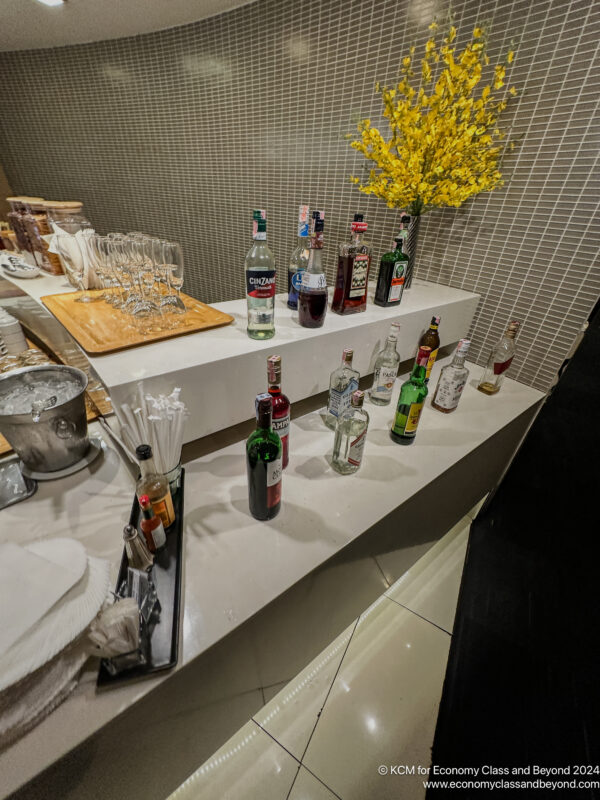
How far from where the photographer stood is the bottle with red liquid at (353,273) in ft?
3.39

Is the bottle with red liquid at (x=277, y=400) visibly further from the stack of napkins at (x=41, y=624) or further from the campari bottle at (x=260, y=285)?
the stack of napkins at (x=41, y=624)

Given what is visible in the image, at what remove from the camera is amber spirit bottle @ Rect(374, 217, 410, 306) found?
3.70 feet

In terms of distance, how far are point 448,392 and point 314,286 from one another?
59cm

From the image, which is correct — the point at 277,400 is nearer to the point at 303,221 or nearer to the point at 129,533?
the point at 129,533

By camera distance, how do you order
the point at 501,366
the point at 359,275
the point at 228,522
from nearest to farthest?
the point at 228,522 < the point at 359,275 < the point at 501,366

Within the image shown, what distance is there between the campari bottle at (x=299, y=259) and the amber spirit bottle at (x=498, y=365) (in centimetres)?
77

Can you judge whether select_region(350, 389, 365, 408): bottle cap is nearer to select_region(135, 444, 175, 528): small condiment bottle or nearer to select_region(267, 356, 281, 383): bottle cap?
select_region(267, 356, 281, 383): bottle cap

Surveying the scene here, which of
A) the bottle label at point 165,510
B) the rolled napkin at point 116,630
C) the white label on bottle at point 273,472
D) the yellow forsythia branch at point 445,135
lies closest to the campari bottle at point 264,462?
the white label on bottle at point 273,472

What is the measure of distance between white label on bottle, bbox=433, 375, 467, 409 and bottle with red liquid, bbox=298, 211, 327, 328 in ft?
1.58

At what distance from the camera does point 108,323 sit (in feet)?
2.98

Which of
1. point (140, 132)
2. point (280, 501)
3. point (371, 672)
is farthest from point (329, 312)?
point (140, 132)

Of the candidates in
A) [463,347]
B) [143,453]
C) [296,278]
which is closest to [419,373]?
[463,347]

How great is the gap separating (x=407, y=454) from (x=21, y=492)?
1.00m

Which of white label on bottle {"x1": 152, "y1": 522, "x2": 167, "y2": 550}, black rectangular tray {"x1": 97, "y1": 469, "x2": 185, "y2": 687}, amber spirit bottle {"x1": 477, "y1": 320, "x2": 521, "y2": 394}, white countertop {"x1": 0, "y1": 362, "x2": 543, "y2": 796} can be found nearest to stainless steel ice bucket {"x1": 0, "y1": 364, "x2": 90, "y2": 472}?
white countertop {"x1": 0, "y1": 362, "x2": 543, "y2": 796}
